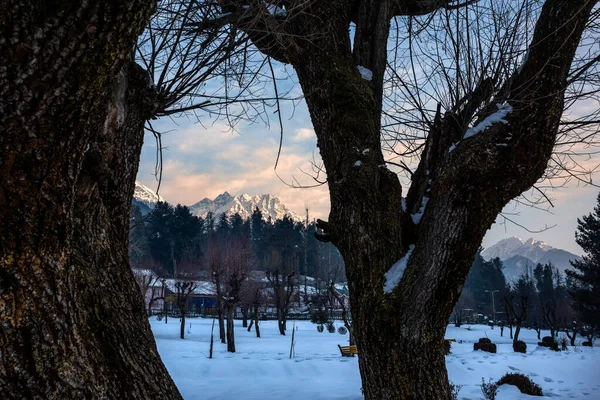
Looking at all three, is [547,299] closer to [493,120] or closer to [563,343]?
[563,343]

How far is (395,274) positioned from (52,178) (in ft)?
7.59

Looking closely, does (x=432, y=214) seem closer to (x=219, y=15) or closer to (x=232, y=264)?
(x=219, y=15)

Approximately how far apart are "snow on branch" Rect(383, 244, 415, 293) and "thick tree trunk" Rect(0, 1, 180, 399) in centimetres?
175

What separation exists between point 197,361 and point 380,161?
16588 mm

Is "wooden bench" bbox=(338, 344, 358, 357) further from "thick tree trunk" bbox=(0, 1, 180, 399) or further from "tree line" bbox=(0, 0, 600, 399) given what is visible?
"thick tree trunk" bbox=(0, 1, 180, 399)

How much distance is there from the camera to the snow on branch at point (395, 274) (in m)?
3.01

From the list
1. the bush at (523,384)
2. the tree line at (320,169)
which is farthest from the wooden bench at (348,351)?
the tree line at (320,169)

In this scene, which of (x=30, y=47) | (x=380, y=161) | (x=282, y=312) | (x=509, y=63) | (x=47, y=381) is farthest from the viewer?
(x=282, y=312)

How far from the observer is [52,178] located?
1.48 metres

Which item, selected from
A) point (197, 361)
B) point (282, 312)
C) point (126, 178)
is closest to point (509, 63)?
point (126, 178)

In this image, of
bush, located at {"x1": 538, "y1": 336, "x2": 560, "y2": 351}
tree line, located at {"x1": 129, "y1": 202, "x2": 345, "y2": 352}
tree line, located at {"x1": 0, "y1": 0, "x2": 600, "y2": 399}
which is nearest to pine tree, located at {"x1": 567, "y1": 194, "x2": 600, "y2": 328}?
bush, located at {"x1": 538, "y1": 336, "x2": 560, "y2": 351}

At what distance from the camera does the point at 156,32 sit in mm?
3459

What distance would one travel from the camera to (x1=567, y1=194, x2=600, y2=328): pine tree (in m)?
30.2

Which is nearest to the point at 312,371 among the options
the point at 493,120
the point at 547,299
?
the point at 493,120
